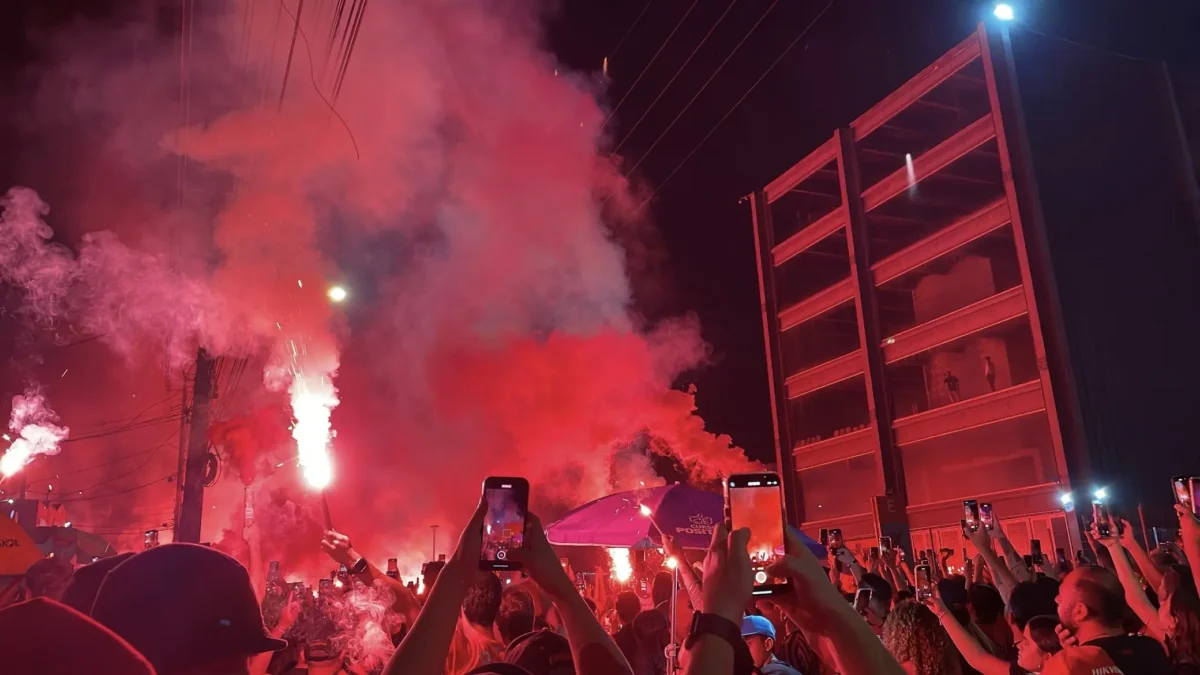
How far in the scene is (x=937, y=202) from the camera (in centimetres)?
3572

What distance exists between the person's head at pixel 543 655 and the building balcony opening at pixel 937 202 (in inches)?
1291

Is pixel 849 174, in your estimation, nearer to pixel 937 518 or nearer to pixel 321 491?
pixel 937 518

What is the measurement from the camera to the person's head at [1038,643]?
13.2ft

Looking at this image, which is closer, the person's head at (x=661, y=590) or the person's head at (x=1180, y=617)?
the person's head at (x=1180, y=617)

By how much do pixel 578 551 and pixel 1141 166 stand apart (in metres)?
27.5

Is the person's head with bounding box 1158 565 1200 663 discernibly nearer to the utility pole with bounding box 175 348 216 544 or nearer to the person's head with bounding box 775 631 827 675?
the person's head with bounding box 775 631 827 675

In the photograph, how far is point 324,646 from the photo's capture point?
5.60 m

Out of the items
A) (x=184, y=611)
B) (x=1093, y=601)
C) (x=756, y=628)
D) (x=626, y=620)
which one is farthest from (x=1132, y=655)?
(x=184, y=611)

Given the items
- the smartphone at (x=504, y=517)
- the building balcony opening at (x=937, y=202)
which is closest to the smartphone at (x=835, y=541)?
the smartphone at (x=504, y=517)

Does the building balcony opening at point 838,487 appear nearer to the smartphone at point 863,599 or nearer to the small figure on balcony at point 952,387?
the small figure on balcony at point 952,387

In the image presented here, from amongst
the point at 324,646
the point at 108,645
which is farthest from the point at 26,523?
the point at 108,645

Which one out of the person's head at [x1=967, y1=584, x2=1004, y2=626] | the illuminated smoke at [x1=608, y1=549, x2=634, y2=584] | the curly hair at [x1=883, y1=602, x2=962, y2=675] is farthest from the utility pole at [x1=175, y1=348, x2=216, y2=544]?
the curly hair at [x1=883, y1=602, x2=962, y2=675]

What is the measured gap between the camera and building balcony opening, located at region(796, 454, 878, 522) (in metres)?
36.2

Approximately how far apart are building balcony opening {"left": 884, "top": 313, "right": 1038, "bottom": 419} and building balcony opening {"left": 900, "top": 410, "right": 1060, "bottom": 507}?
1.74 metres
